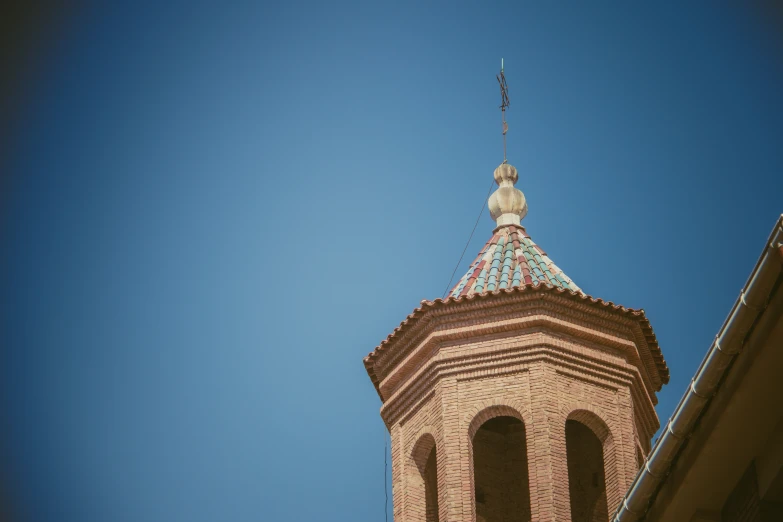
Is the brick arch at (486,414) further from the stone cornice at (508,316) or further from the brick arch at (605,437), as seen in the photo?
the stone cornice at (508,316)

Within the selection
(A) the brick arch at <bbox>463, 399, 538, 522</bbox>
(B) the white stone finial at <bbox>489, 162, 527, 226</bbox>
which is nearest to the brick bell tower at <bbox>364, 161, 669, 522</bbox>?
(A) the brick arch at <bbox>463, 399, 538, 522</bbox>

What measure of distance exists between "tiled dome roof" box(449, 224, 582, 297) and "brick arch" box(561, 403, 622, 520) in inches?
53.2

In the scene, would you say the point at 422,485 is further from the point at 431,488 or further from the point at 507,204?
the point at 507,204

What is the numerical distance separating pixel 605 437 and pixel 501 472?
1.67 metres

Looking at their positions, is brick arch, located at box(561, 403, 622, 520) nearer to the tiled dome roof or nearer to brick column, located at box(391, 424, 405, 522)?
the tiled dome roof

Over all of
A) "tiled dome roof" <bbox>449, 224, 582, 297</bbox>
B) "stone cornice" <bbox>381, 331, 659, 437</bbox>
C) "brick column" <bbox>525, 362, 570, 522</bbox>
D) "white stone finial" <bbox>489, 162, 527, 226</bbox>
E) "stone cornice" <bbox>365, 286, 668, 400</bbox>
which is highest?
"white stone finial" <bbox>489, 162, 527, 226</bbox>

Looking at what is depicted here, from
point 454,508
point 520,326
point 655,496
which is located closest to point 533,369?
point 520,326

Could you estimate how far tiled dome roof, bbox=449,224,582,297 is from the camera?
17.8m

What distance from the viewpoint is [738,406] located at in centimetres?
934

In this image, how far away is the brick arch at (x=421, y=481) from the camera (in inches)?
676

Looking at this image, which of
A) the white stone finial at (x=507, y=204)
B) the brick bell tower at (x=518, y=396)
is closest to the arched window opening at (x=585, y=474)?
the brick bell tower at (x=518, y=396)

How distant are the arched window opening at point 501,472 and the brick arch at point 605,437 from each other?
1143 millimetres

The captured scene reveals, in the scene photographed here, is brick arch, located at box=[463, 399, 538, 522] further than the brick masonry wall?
Yes

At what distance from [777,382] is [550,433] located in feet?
24.2
